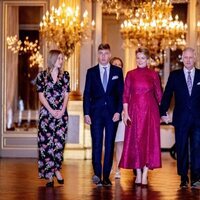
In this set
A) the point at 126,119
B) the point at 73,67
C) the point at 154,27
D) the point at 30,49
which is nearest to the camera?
the point at 126,119

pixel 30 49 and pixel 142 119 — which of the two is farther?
pixel 30 49

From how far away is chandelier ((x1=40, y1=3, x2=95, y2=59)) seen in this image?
12.7 metres

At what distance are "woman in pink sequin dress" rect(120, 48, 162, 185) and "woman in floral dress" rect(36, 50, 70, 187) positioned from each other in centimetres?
71

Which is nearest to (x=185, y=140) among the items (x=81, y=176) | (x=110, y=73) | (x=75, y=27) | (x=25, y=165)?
(x=110, y=73)

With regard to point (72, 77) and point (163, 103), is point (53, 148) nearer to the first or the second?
point (163, 103)

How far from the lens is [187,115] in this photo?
7.83 metres

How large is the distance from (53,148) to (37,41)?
554cm

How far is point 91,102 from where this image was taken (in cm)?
823

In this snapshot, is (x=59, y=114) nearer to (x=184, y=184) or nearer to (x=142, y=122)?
(x=142, y=122)

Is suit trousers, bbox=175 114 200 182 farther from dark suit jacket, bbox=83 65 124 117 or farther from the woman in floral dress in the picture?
the woman in floral dress

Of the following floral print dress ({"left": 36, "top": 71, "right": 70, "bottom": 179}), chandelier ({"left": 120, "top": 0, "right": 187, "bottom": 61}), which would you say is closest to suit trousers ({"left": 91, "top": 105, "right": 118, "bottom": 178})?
floral print dress ({"left": 36, "top": 71, "right": 70, "bottom": 179})

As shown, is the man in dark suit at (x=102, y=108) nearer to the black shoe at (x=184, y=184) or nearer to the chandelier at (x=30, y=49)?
the black shoe at (x=184, y=184)

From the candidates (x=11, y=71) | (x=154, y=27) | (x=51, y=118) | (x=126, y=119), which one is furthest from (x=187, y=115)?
(x=154, y=27)

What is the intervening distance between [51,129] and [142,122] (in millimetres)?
1021
